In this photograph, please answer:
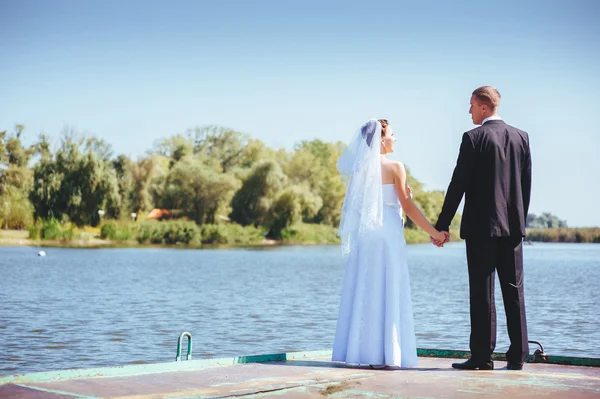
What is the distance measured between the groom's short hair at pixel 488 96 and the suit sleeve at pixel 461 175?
1.09ft

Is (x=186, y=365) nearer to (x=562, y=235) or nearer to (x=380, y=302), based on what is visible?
(x=380, y=302)

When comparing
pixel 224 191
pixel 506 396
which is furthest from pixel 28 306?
pixel 224 191

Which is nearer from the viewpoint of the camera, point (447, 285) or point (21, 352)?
point (21, 352)

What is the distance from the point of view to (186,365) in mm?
6008

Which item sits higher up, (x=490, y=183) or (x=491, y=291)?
(x=490, y=183)

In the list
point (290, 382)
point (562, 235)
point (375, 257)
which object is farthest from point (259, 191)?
point (290, 382)

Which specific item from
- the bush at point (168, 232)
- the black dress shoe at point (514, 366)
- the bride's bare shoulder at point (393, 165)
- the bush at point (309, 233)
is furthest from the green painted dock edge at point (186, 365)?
the bush at point (309, 233)

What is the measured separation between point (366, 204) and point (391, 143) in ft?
1.76

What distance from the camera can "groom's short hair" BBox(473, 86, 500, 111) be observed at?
6.33 meters

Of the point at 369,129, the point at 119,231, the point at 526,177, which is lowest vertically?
the point at 119,231

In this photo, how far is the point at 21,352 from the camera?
12.5m

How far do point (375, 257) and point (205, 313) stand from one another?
13.2 metres

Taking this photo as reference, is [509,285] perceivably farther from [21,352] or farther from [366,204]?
[21,352]

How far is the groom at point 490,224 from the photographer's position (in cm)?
616
